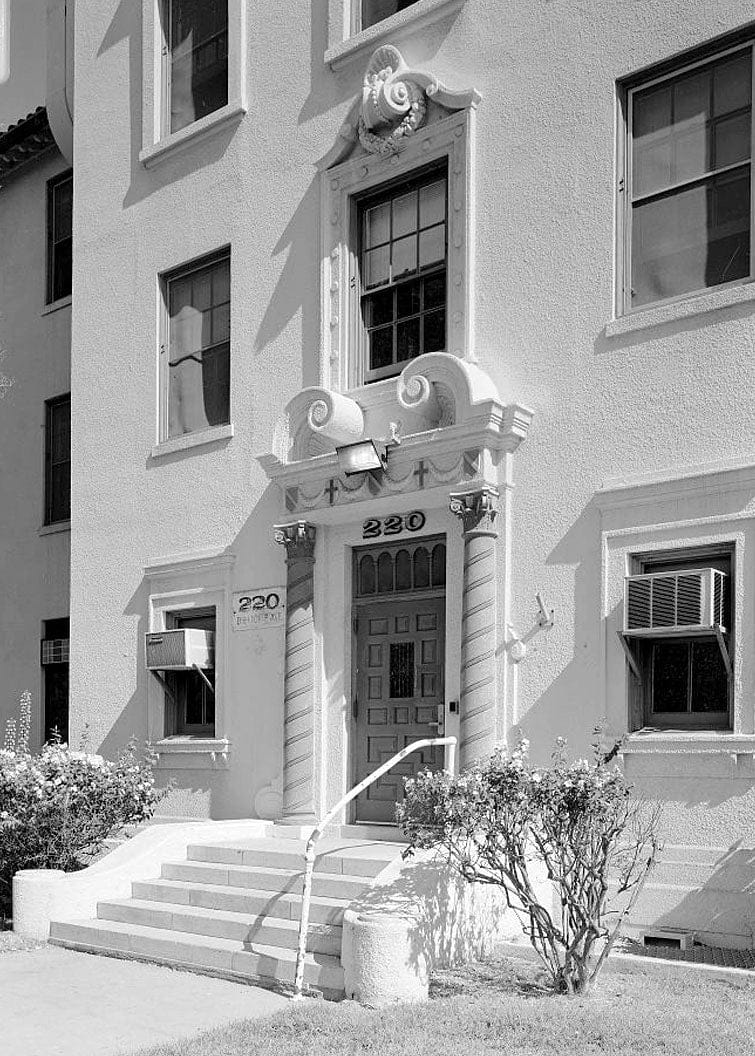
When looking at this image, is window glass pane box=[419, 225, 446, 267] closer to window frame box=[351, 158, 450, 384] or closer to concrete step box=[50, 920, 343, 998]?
window frame box=[351, 158, 450, 384]

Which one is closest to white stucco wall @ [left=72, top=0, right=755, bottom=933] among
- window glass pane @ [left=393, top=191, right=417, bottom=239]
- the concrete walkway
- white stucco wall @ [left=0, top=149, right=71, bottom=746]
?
window glass pane @ [left=393, top=191, right=417, bottom=239]

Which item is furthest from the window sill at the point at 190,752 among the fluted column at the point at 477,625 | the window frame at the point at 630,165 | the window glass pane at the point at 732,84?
the window glass pane at the point at 732,84

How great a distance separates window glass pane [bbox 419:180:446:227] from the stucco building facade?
0.05m

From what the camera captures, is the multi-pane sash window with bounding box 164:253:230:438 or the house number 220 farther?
the multi-pane sash window with bounding box 164:253:230:438

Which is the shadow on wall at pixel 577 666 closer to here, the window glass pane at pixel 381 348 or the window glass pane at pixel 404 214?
the window glass pane at pixel 381 348

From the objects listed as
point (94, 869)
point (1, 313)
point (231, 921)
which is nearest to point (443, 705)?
point (231, 921)

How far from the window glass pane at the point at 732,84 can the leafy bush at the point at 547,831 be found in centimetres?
486

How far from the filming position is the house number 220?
1153 cm

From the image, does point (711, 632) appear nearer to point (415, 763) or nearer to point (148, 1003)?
point (415, 763)

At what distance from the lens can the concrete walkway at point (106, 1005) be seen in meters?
7.68

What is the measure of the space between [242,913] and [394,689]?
2.49 metres

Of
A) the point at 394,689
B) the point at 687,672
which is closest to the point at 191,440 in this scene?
the point at 394,689

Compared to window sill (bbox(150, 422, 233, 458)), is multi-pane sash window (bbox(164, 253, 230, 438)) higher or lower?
higher

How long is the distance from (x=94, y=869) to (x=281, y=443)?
4.10 m
